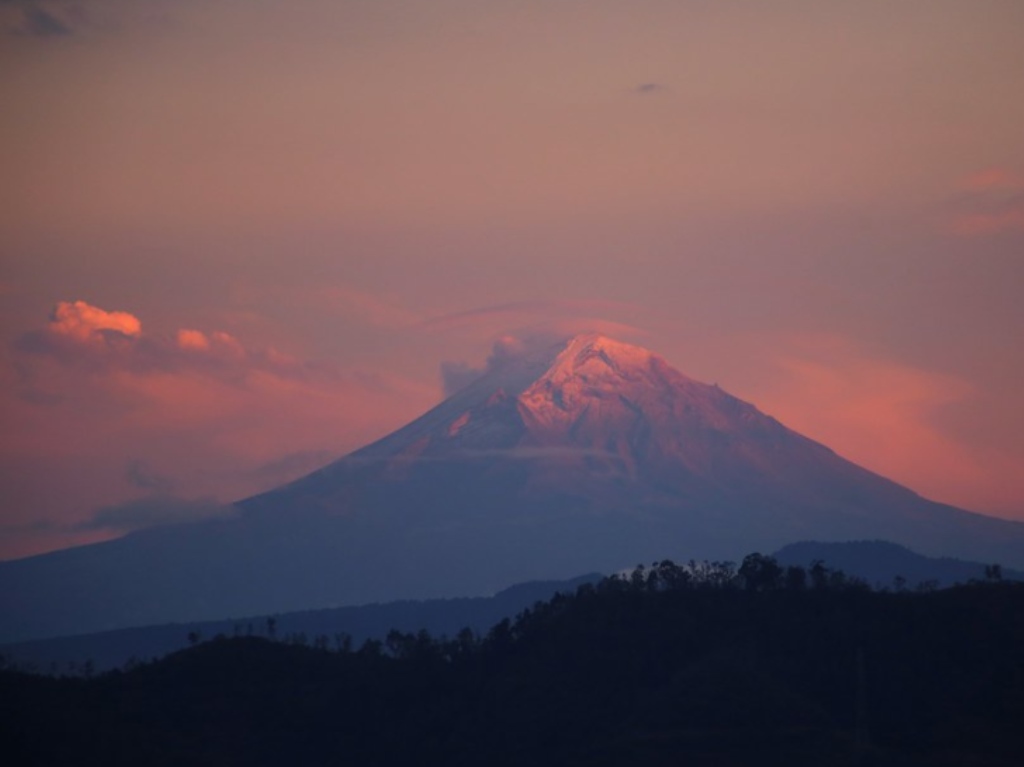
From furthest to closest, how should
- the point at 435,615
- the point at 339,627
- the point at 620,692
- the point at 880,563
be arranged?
the point at 339,627 → the point at 435,615 → the point at 880,563 → the point at 620,692

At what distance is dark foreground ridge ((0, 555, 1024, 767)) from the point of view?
2534 inches

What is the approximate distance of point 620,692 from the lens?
232ft

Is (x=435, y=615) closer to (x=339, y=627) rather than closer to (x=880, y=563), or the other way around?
(x=339, y=627)

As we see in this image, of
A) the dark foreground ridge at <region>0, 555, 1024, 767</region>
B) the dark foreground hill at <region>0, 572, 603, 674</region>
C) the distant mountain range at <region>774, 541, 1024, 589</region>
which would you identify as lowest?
the dark foreground ridge at <region>0, 555, 1024, 767</region>

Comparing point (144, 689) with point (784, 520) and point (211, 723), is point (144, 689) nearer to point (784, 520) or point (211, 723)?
point (211, 723)

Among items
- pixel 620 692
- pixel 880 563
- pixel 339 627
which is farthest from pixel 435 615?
pixel 620 692

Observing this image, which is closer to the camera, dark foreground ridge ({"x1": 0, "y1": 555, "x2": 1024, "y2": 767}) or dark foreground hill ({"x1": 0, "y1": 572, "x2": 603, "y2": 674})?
dark foreground ridge ({"x1": 0, "y1": 555, "x2": 1024, "y2": 767})

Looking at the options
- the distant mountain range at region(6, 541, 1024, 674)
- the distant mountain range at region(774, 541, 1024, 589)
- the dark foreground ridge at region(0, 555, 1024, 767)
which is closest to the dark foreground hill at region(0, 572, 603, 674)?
the distant mountain range at region(6, 541, 1024, 674)

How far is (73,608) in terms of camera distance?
190125 mm

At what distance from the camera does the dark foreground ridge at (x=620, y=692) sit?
64375 millimetres

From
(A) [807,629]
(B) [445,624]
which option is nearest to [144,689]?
(A) [807,629]

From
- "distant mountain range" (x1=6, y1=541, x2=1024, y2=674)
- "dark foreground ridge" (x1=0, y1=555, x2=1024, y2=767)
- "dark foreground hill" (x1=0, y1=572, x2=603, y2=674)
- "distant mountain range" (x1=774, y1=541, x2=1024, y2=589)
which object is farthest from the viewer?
"distant mountain range" (x1=774, y1=541, x2=1024, y2=589)

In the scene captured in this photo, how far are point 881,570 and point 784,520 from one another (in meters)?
54.5

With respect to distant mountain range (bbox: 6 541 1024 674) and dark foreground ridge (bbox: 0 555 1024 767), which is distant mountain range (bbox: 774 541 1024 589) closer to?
distant mountain range (bbox: 6 541 1024 674)
